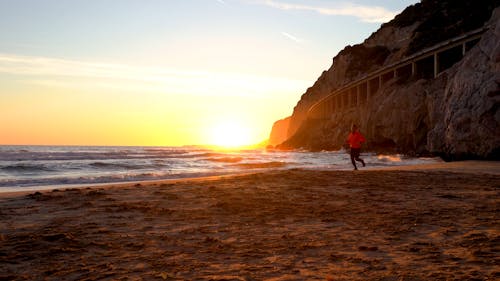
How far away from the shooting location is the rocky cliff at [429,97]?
14.9 metres

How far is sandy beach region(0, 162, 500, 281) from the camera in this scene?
3016mm

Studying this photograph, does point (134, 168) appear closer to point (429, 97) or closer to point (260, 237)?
point (429, 97)

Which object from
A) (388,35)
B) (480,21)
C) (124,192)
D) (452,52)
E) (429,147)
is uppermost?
(388,35)

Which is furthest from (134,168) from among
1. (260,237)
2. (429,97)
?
(260,237)

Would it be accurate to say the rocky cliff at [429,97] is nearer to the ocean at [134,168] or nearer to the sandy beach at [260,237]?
the ocean at [134,168]

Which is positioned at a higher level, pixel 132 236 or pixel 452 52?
pixel 452 52

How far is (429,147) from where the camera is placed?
18.3 m

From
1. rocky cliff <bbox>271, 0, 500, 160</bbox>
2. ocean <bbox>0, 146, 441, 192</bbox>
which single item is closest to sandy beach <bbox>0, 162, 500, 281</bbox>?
ocean <bbox>0, 146, 441, 192</bbox>

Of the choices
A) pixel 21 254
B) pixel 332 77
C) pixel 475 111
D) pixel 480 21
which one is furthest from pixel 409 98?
pixel 332 77

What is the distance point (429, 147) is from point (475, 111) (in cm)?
374

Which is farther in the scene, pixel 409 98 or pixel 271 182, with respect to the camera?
pixel 409 98

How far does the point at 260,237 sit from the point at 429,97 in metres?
22.2

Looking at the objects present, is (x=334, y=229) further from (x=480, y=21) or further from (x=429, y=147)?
(x=480, y=21)

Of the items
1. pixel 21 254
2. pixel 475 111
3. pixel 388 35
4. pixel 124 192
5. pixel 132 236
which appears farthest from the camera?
pixel 388 35
